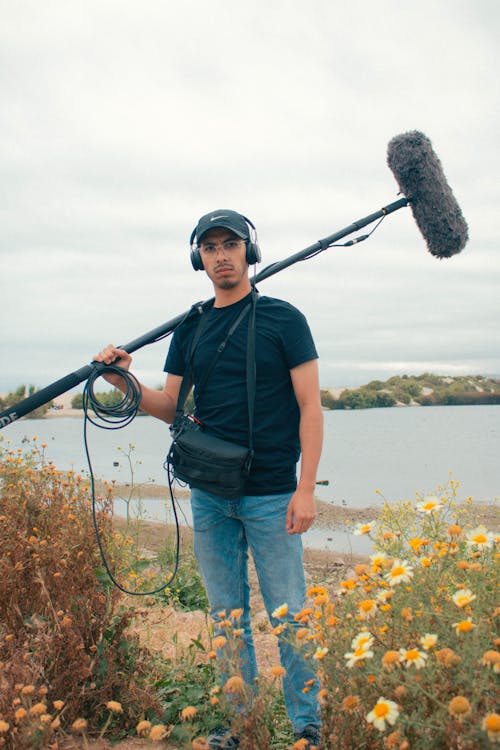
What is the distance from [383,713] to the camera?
5.93ft

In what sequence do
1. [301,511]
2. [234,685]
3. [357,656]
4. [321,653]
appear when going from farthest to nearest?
[301,511]
[234,685]
[321,653]
[357,656]

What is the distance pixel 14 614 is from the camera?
3492 millimetres

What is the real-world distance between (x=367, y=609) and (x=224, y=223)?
200cm

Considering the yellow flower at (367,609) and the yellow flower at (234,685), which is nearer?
the yellow flower at (367,609)

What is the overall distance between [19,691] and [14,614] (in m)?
0.92

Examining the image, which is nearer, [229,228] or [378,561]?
[378,561]

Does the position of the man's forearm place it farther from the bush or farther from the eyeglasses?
the bush

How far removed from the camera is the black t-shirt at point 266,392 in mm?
3199

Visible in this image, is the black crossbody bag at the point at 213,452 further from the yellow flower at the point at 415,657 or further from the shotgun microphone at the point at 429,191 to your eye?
the shotgun microphone at the point at 429,191

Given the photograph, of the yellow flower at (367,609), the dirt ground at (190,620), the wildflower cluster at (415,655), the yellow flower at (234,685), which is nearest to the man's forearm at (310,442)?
the wildflower cluster at (415,655)

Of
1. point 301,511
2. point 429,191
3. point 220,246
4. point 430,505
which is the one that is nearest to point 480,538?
point 430,505

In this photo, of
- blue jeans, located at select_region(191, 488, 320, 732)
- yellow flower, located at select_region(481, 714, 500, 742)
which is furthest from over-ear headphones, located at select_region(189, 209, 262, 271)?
yellow flower, located at select_region(481, 714, 500, 742)

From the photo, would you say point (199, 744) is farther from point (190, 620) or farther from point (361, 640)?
point (190, 620)

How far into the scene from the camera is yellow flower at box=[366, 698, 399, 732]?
1777 mm
